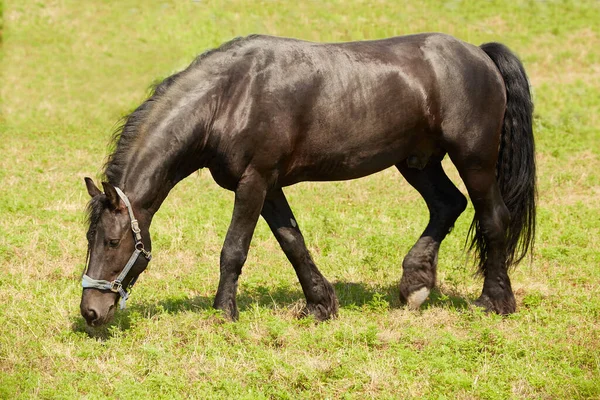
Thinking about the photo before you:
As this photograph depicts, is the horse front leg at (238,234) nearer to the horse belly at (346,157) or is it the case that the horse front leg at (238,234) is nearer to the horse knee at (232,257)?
the horse knee at (232,257)

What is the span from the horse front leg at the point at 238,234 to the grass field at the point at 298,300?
0.19 meters

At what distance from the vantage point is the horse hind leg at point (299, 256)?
22.5ft

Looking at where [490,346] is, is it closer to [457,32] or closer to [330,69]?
[330,69]

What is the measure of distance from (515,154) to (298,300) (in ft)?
8.14

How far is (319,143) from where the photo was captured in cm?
660

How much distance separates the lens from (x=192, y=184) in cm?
1255

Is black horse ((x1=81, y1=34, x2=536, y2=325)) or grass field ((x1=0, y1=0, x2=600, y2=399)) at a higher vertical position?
black horse ((x1=81, y1=34, x2=536, y2=325))

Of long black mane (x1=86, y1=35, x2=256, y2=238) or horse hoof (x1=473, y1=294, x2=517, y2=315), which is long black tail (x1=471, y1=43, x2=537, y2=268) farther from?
long black mane (x1=86, y1=35, x2=256, y2=238)

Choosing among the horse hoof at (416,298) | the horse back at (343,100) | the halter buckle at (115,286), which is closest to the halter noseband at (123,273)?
the halter buckle at (115,286)

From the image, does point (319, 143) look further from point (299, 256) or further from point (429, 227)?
point (429, 227)

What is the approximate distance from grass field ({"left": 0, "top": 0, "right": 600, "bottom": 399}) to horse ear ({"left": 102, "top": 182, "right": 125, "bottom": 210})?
108 centimetres

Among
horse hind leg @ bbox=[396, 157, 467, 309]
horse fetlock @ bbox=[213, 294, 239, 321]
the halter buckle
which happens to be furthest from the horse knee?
horse hind leg @ bbox=[396, 157, 467, 309]

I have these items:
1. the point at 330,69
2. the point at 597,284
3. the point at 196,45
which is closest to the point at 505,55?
the point at 330,69

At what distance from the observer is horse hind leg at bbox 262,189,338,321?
6.86 m
